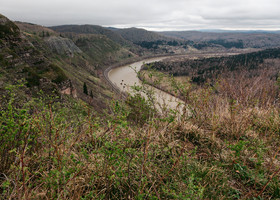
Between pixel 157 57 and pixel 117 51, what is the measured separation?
4723 centimetres

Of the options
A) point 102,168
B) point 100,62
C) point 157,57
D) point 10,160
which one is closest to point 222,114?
point 102,168

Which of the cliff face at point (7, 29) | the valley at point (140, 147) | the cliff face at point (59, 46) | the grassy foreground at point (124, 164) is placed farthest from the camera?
the cliff face at point (59, 46)

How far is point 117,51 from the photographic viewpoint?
170 metres

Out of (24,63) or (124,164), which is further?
(24,63)

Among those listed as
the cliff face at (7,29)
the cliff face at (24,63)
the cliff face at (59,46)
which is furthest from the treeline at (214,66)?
the cliff face at (59,46)

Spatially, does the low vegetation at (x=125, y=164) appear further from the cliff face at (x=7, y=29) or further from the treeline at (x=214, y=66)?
the treeline at (x=214, y=66)

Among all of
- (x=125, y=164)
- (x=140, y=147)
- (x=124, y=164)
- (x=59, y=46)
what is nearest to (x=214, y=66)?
(x=59, y=46)

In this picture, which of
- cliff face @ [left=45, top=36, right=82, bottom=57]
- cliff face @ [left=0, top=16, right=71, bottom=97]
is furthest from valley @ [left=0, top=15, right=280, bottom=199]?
cliff face @ [left=45, top=36, right=82, bottom=57]

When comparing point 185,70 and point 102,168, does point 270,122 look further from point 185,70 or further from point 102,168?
point 185,70

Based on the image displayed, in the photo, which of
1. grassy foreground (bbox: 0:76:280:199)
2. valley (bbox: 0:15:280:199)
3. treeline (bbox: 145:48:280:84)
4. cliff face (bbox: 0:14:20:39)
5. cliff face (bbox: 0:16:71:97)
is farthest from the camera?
treeline (bbox: 145:48:280:84)

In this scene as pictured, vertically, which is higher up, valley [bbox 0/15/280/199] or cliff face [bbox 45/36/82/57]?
cliff face [bbox 45/36/82/57]

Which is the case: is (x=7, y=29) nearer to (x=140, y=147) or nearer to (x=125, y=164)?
(x=140, y=147)

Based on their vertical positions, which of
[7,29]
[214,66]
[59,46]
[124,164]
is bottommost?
[214,66]

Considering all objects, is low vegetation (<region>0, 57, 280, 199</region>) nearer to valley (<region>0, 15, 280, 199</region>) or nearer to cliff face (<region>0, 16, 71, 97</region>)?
valley (<region>0, 15, 280, 199</region>)
